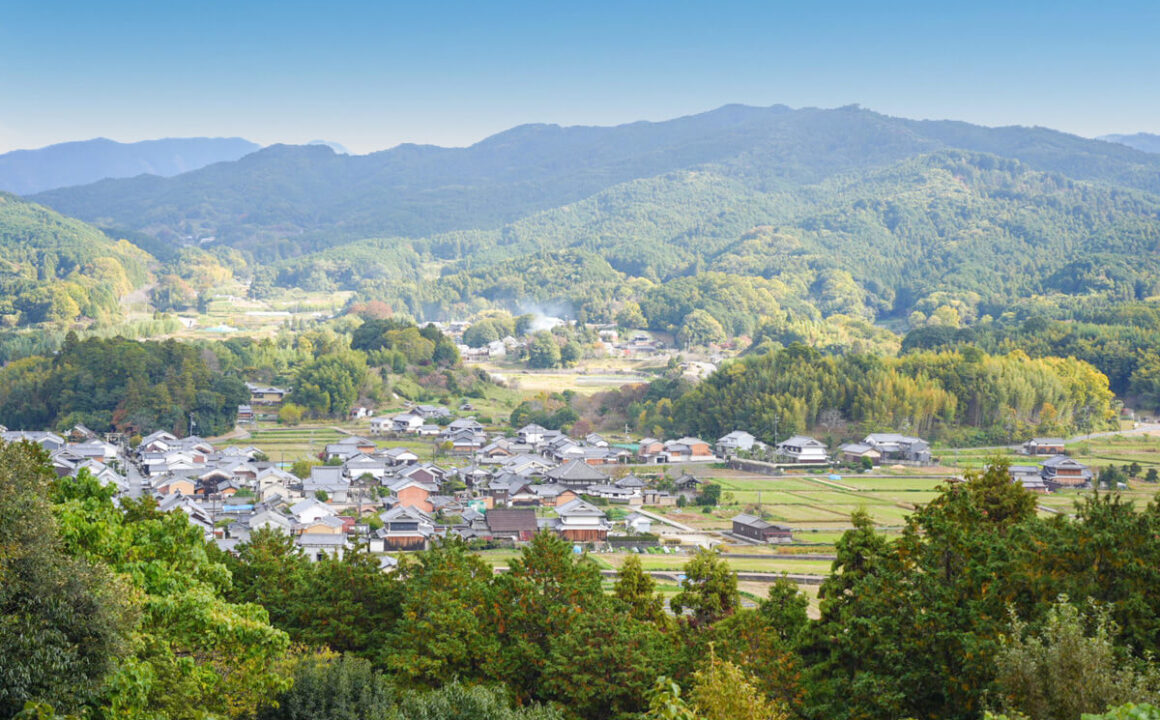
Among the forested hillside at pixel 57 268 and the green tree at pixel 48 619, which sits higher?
the forested hillside at pixel 57 268

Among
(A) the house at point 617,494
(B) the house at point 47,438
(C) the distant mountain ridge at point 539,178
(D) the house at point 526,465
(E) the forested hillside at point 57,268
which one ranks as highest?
(C) the distant mountain ridge at point 539,178

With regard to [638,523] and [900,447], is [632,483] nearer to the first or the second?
[638,523]

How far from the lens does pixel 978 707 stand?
782cm

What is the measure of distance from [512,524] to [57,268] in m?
60.1

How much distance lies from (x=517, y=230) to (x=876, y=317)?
205 feet

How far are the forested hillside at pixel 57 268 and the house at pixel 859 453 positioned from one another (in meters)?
43.8

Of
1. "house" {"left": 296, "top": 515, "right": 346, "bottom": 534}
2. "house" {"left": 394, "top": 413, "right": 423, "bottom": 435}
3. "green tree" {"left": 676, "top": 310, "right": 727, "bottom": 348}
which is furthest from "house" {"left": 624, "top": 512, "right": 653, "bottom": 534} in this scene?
"green tree" {"left": 676, "top": 310, "right": 727, "bottom": 348}

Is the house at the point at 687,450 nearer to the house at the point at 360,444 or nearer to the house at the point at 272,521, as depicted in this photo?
the house at the point at 360,444

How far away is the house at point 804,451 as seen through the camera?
32.5m

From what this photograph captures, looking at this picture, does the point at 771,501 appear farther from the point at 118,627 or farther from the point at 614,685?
the point at 118,627

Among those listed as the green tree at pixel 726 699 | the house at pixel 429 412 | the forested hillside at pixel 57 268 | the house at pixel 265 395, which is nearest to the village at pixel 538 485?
the house at pixel 429 412

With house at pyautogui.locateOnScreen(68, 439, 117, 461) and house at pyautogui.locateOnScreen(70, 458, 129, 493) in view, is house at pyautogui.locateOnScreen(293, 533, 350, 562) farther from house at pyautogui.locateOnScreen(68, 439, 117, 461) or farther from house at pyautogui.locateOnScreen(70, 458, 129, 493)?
house at pyautogui.locateOnScreen(68, 439, 117, 461)

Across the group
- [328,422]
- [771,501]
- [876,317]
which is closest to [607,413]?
[328,422]

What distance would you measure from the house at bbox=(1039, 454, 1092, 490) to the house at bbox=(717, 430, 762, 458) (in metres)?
9.04
